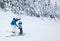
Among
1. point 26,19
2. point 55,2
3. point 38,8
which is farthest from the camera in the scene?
point 55,2

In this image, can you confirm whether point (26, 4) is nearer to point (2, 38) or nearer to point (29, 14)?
point (29, 14)

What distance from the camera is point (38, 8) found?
24.2ft

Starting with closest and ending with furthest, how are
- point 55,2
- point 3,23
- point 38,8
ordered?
1. point 3,23
2. point 38,8
3. point 55,2

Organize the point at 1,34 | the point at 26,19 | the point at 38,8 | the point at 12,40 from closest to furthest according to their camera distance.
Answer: the point at 12,40 < the point at 1,34 < the point at 26,19 < the point at 38,8

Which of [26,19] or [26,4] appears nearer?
[26,19]


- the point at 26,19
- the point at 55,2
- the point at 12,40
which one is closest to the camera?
the point at 12,40

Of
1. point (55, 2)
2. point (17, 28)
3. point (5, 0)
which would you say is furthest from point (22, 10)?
point (17, 28)

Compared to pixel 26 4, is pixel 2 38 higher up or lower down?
lower down

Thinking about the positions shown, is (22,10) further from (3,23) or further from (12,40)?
(12,40)

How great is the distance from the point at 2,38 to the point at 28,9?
3.15m

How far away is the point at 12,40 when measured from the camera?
398cm

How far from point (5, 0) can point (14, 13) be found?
674 millimetres

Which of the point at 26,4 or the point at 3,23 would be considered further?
the point at 26,4

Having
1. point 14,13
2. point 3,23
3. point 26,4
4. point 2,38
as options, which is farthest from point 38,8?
point 2,38
